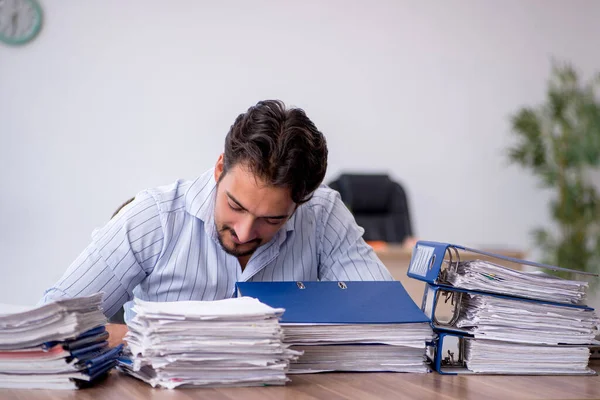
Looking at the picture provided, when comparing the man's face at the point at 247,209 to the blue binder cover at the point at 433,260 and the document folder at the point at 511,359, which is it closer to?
the blue binder cover at the point at 433,260

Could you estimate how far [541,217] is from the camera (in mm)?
5738

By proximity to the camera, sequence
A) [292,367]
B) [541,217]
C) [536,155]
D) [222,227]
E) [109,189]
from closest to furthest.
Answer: [292,367]
[222,227]
[109,189]
[536,155]
[541,217]

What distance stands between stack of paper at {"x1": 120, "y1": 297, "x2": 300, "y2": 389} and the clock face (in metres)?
3.68

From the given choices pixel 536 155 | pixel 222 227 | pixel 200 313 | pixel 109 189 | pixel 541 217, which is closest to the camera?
pixel 200 313

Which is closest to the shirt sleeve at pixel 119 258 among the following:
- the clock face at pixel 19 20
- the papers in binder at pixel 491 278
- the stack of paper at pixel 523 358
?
the papers in binder at pixel 491 278

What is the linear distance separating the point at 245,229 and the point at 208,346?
0.45 meters

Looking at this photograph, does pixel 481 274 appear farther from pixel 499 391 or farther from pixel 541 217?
pixel 541 217

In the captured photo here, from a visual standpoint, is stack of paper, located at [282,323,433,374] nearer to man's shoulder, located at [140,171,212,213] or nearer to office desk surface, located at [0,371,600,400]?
office desk surface, located at [0,371,600,400]

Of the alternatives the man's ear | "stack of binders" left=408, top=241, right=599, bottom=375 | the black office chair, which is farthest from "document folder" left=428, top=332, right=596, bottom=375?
the black office chair

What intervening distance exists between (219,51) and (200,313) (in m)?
3.91

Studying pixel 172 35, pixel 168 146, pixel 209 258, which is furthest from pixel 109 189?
pixel 209 258

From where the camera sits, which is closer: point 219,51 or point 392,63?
point 219,51

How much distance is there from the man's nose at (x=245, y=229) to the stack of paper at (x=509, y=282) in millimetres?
439

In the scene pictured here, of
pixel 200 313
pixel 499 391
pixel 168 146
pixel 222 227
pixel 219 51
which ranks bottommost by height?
pixel 499 391
